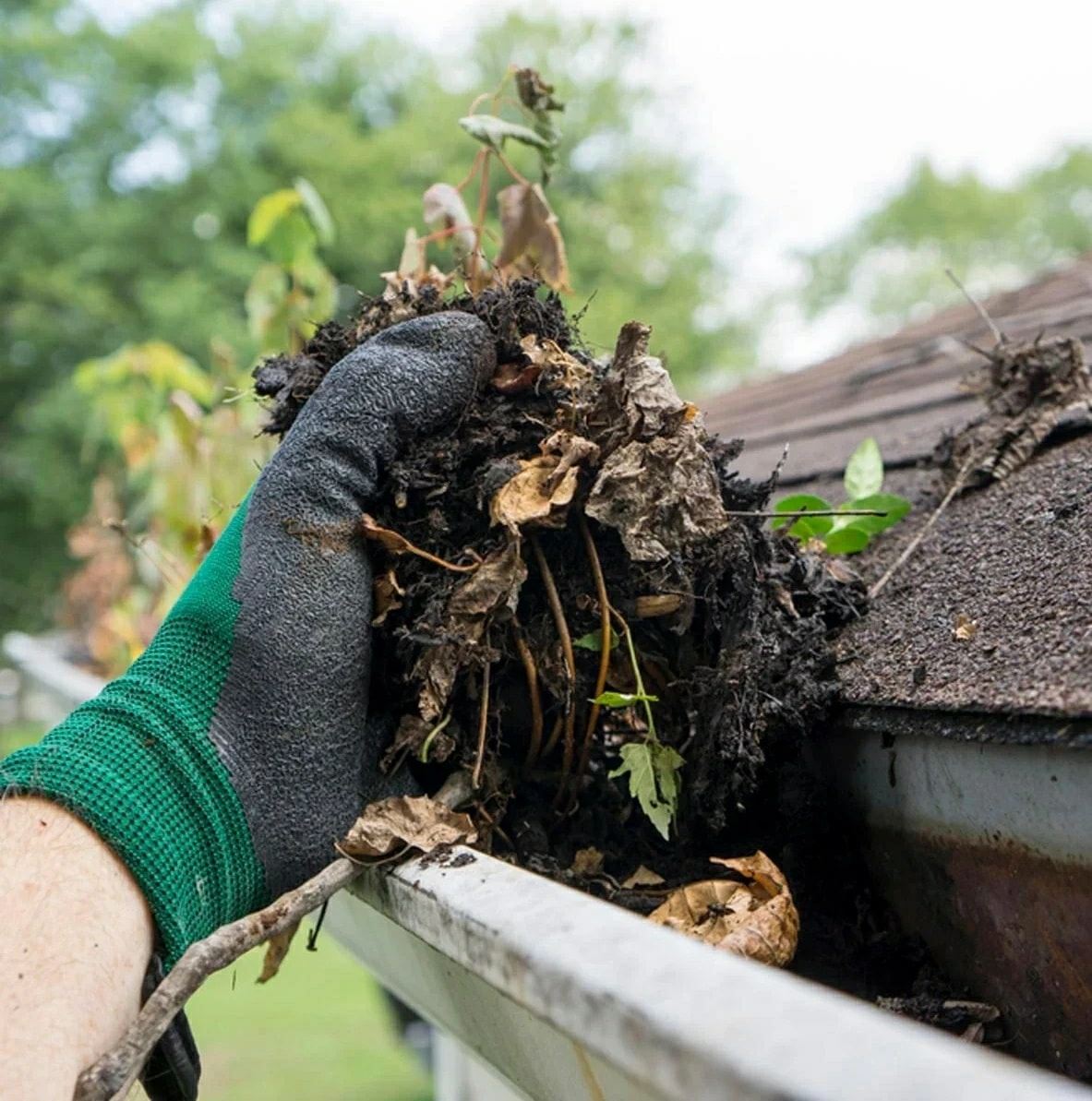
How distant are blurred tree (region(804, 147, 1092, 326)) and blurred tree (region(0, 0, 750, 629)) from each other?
36.6ft

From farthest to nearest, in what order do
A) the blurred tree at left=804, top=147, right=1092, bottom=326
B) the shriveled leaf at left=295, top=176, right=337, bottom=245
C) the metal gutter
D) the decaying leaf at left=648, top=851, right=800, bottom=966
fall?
the blurred tree at left=804, top=147, right=1092, bottom=326 < the shriveled leaf at left=295, top=176, right=337, bottom=245 < the decaying leaf at left=648, top=851, right=800, bottom=966 < the metal gutter

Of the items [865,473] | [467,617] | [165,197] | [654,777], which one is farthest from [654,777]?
[165,197]

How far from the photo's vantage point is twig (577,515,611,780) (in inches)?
38.7

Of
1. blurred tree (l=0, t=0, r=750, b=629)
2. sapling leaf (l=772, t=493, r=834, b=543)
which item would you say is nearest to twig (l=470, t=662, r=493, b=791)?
sapling leaf (l=772, t=493, r=834, b=543)

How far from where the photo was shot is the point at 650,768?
984mm

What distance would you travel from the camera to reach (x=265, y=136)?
572 inches

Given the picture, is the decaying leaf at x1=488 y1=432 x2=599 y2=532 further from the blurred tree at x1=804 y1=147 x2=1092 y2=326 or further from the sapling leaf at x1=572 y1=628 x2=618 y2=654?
the blurred tree at x1=804 y1=147 x2=1092 y2=326

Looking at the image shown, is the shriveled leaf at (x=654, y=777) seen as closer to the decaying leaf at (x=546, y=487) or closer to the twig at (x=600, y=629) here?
the twig at (x=600, y=629)

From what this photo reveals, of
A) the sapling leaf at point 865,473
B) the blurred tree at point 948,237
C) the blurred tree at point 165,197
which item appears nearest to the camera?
the sapling leaf at point 865,473

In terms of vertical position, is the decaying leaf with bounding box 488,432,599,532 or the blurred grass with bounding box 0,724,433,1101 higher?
the decaying leaf with bounding box 488,432,599,532

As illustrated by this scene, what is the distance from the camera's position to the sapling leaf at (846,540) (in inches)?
49.2

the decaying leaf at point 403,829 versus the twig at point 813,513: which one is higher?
the twig at point 813,513

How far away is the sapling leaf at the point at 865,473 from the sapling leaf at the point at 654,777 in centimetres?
54

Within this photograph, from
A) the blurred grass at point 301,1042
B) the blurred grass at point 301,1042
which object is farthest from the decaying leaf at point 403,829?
the blurred grass at point 301,1042
